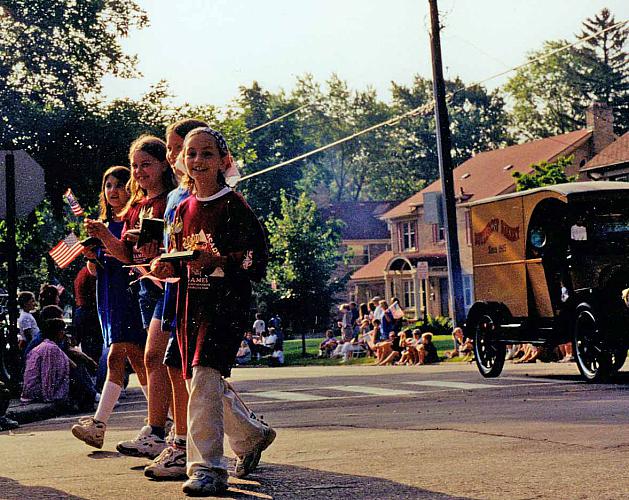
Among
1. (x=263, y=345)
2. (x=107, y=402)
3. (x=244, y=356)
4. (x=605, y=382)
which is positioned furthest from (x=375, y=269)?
(x=107, y=402)

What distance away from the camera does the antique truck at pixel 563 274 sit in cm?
1490

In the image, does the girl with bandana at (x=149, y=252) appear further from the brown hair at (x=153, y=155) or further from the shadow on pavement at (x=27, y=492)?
the shadow on pavement at (x=27, y=492)

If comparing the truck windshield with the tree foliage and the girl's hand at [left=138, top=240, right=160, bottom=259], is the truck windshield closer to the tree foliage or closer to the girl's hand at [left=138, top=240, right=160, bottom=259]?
the girl's hand at [left=138, top=240, right=160, bottom=259]

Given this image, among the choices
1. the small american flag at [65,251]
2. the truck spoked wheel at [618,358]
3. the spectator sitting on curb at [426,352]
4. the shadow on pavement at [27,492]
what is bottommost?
the shadow on pavement at [27,492]

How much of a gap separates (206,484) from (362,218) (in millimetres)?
96242

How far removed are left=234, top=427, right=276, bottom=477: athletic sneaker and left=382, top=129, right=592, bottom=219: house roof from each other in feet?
172

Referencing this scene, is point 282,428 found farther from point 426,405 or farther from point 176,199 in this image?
point 176,199

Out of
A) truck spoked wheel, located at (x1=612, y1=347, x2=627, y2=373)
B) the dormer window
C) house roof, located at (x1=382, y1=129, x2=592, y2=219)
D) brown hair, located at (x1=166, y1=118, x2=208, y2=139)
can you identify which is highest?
house roof, located at (x1=382, y1=129, x2=592, y2=219)

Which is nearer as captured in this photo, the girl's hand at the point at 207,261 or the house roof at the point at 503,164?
the girl's hand at the point at 207,261

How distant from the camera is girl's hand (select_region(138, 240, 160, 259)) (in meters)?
7.82

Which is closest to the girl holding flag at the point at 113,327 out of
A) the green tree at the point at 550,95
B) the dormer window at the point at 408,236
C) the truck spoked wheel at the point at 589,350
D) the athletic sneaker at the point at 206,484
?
the athletic sneaker at the point at 206,484

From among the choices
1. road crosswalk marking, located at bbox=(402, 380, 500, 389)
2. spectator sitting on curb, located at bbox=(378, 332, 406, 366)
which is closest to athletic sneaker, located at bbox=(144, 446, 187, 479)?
road crosswalk marking, located at bbox=(402, 380, 500, 389)

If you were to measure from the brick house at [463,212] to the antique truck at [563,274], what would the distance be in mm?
39488

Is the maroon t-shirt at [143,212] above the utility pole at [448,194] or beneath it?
beneath
